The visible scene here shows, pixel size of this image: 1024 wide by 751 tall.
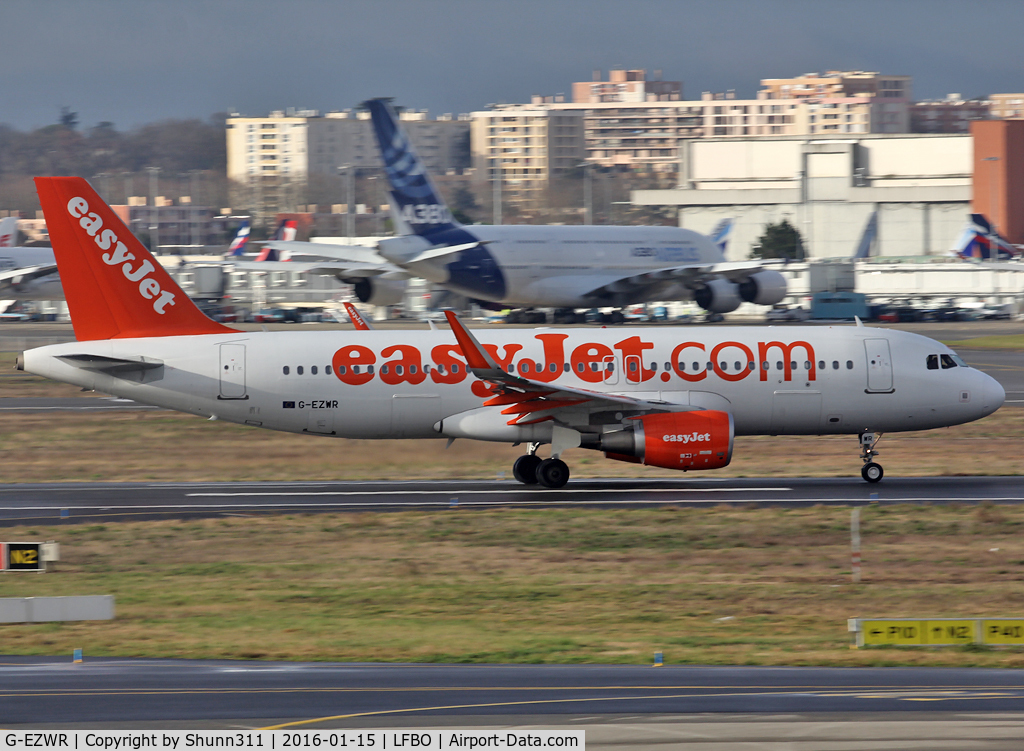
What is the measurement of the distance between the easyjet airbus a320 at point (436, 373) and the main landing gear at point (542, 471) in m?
0.03

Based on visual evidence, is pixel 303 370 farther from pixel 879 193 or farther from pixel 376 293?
pixel 879 193

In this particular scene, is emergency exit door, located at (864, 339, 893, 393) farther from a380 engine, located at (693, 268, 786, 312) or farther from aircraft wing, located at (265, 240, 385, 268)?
aircraft wing, located at (265, 240, 385, 268)

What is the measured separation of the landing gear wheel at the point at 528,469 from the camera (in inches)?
1235

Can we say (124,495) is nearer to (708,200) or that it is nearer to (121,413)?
(121,413)

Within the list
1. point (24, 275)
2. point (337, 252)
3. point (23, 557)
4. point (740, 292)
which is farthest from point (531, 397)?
point (24, 275)

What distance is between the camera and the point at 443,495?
3078 centimetres

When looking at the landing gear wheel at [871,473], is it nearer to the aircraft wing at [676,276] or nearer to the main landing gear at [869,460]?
the main landing gear at [869,460]

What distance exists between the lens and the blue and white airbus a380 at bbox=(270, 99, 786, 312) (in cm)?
6988

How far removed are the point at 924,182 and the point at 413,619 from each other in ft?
438

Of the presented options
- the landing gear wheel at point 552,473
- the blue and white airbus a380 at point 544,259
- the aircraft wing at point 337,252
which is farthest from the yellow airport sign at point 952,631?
the aircraft wing at point 337,252

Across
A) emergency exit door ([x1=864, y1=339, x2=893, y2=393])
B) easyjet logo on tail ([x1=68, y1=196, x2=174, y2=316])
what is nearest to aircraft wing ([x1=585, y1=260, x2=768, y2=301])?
emergency exit door ([x1=864, y1=339, x2=893, y2=393])

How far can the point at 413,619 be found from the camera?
19.8m

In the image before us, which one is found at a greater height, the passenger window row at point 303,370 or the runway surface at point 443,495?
the passenger window row at point 303,370

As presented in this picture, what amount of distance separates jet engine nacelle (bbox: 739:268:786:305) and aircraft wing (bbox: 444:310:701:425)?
1848 inches
